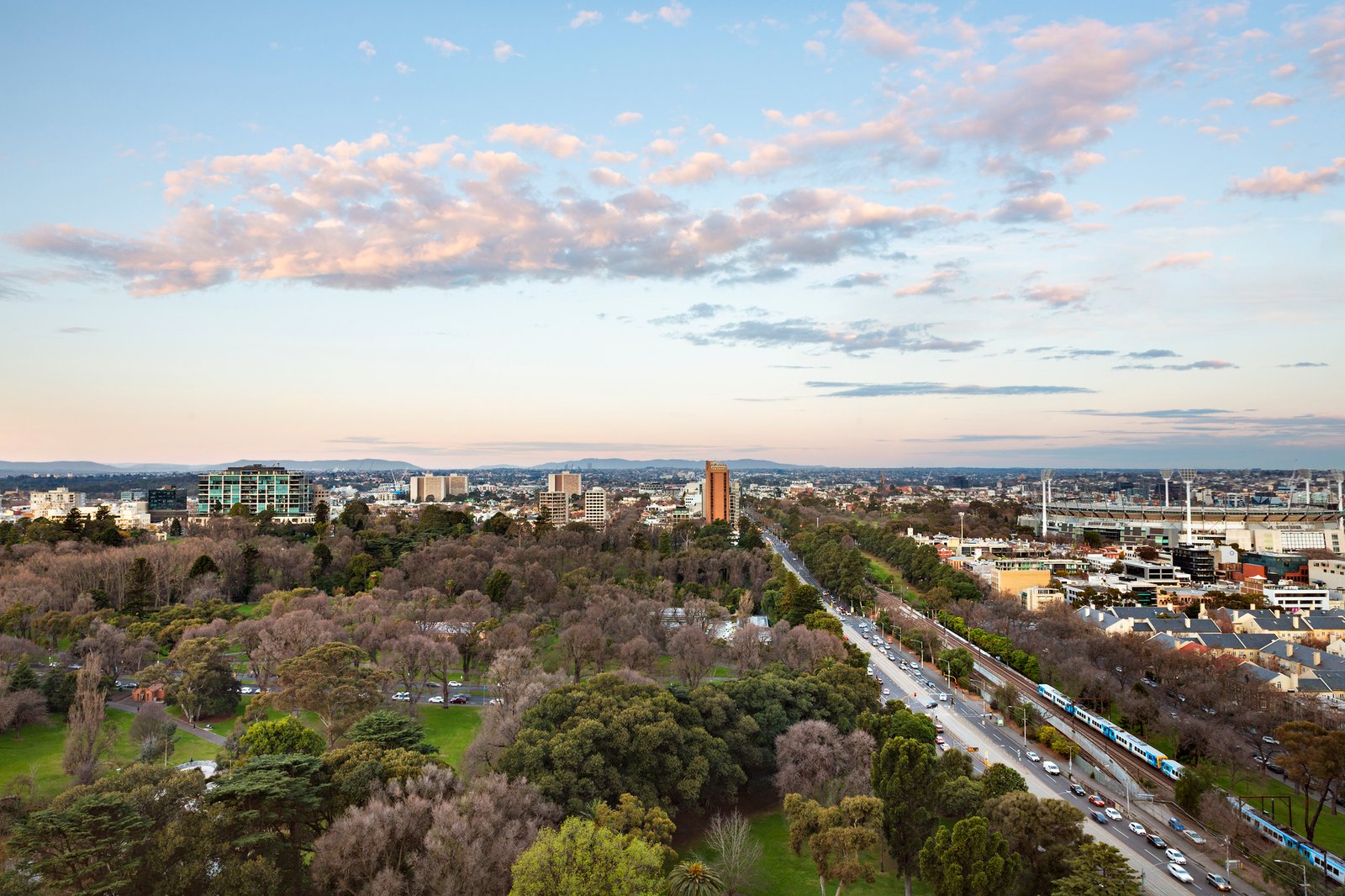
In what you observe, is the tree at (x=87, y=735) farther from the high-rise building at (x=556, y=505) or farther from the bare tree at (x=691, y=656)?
the high-rise building at (x=556, y=505)

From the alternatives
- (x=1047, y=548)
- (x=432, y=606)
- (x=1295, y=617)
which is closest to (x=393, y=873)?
(x=432, y=606)

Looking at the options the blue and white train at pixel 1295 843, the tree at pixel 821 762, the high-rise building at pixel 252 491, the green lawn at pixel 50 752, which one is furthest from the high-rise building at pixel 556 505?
the blue and white train at pixel 1295 843

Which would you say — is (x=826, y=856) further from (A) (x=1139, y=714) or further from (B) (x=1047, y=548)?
(B) (x=1047, y=548)

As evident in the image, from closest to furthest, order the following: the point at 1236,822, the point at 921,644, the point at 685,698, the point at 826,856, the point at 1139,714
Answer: the point at 826,856 → the point at 1236,822 → the point at 685,698 → the point at 1139,714 → the point at 921,644

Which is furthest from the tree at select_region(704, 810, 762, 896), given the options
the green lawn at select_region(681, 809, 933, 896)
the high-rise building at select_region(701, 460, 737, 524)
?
the high-rise building at select_region(701, 460, 737, 524)

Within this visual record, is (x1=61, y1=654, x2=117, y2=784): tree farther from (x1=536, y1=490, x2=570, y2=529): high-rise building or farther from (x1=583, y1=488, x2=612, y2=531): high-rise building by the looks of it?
(x1=583, y1=488, x2=612, y2=531): high-rise building
